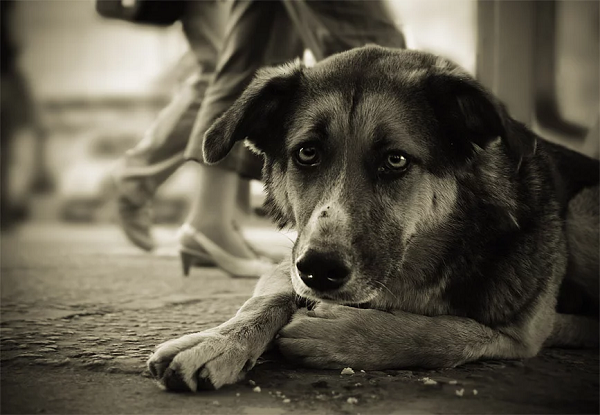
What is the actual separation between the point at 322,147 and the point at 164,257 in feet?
12.6

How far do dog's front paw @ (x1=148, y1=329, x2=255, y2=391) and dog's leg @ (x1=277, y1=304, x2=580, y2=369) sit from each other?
A: 0.28 metres

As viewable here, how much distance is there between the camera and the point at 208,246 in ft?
13.0

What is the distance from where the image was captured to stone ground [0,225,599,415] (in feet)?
Result: 5.69

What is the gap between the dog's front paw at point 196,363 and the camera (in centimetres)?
178

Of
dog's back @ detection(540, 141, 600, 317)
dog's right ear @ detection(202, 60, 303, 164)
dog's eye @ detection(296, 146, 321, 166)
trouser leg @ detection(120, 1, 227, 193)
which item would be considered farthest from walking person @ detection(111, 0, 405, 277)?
dog's eye @ detection(296, 146, 321, 166)

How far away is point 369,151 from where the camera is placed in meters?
2.17

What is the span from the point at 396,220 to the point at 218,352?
772 millimetres

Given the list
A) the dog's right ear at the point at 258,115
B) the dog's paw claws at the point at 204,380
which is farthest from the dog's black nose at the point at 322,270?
the dog's right ear at the point at 258,115

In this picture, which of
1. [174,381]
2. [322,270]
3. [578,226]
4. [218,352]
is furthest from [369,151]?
[578,226]

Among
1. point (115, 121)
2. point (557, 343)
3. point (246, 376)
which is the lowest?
point (115, 121)

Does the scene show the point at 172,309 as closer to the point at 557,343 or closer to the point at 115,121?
the point at 557,343

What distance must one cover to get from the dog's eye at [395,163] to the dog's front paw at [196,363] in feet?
2.70

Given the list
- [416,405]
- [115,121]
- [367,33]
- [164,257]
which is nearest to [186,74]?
[164,257]

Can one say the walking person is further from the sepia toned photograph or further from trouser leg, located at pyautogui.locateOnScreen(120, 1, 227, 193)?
trouser leg, located at pyautogui.locateOnScreen(120, 1, 227, 193)
